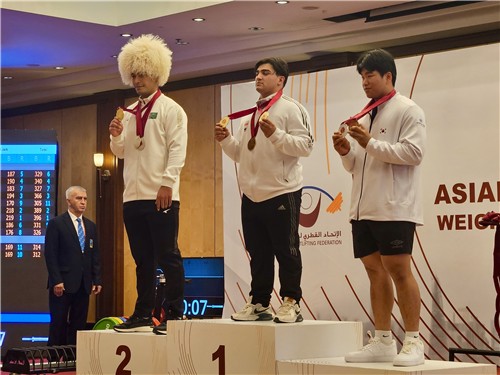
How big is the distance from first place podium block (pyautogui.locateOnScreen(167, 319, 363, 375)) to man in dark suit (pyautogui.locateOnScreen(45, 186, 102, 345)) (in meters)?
3.47

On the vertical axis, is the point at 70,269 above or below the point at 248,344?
above

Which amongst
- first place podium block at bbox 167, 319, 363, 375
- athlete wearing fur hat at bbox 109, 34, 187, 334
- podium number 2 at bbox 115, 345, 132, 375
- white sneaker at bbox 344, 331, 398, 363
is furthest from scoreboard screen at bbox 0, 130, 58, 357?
white sneaker at bbox 344, 331, 398, 363

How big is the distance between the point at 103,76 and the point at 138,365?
7342mm

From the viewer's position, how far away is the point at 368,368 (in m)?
3.79

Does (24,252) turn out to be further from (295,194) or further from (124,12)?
(295,194)

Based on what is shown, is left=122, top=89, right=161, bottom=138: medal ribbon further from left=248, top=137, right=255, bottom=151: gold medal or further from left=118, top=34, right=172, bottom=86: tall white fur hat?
left=248, top=137, right=255, bottom=151: gold medal

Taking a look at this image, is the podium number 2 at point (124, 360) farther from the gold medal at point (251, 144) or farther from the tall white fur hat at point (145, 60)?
the tall white fur hat at point (145, 60)

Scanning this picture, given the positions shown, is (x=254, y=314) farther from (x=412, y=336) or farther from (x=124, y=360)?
(x=412, y=336)

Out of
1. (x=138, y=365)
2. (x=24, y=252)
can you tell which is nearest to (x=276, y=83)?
(x=138, y=365)

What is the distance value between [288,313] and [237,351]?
322mm

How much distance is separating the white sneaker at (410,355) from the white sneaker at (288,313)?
74 cm

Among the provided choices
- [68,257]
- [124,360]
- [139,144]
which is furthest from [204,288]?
[139,144]

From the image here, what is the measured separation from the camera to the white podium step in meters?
3.72

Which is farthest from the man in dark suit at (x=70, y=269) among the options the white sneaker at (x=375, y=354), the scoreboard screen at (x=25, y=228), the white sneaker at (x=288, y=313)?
the white sneaker at (x=375, y=354)
